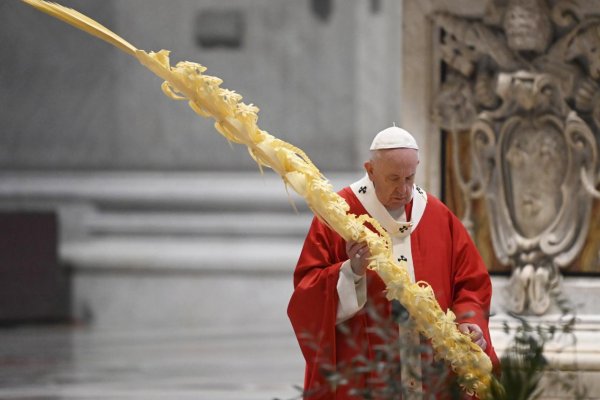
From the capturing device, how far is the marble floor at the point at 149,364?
8.85m

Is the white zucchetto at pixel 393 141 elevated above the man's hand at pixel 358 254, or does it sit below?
above

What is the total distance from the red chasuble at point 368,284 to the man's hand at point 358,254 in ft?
0.55

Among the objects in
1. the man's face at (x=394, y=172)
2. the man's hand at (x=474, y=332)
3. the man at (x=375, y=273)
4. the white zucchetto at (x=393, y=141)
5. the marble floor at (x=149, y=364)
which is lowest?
the marble floor at (x=149, y=364)

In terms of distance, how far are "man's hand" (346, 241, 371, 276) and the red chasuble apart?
0.17 metres

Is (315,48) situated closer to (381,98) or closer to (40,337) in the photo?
(381,98)

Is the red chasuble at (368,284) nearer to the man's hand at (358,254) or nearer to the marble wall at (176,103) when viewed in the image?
the man's hand at (358,254)

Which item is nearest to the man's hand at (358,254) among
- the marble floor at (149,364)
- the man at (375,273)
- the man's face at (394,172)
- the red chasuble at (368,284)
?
the man at (375,273)

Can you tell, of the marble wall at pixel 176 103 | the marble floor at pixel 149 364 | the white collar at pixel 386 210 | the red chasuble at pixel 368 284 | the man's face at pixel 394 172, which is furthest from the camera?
the marble wall at pixel 176 103

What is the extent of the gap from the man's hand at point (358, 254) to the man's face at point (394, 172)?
11.4 inches

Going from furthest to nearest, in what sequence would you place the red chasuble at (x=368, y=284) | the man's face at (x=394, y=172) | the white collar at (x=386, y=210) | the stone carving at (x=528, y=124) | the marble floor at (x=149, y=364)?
the marble floor at (x=149, y=364) → the stone carving at (x=528, y=124) → the white collar at (x=386, y=210) → the red chasuble at (x=368, y=284) → the man's face at (x=394, y=172)

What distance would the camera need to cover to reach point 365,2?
13.9 metres

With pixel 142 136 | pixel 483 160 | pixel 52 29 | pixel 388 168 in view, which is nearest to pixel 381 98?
pixel 142 136

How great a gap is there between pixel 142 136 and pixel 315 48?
1.79m

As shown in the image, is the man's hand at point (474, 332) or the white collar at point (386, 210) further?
the white collar at point (386, 210)
